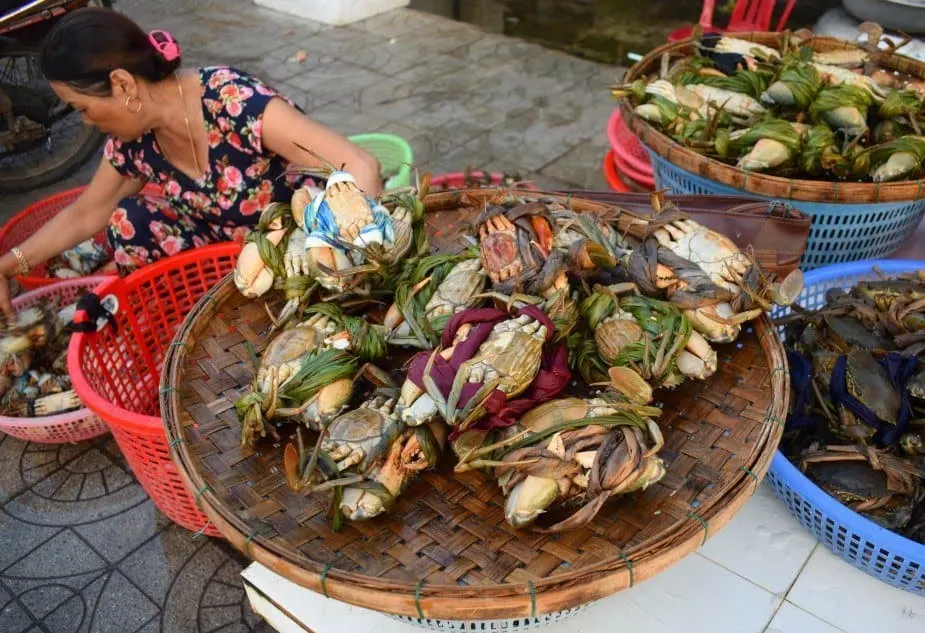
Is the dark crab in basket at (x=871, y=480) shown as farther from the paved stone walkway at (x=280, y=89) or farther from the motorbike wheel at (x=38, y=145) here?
the motorbike wheel at (x=38, y=145)

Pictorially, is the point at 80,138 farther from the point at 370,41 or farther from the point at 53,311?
the point at 370,41

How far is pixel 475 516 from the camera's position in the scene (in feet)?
4.47

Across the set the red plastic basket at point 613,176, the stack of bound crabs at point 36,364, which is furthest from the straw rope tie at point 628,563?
the red plastic basket at point 613,176

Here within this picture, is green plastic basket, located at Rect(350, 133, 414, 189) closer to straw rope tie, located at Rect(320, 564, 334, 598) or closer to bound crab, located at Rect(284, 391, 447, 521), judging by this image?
bound crab, located at Rect(284, 391, 447, 521)

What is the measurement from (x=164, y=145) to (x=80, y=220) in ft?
1.60

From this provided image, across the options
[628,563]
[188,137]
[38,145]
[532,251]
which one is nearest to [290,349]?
[532,251]

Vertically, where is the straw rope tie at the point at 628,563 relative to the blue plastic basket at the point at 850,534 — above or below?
above

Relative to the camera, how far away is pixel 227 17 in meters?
6.42

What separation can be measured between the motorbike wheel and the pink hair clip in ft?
6.74

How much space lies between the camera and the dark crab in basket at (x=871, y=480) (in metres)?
1.64

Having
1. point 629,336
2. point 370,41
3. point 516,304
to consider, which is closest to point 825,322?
point 629,336

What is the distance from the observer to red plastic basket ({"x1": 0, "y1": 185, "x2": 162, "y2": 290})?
2.76 metres

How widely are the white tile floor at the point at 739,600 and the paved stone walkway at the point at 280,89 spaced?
46cm

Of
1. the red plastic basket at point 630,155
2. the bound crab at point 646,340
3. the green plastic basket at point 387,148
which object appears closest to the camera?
the bound crab at point 646,340
